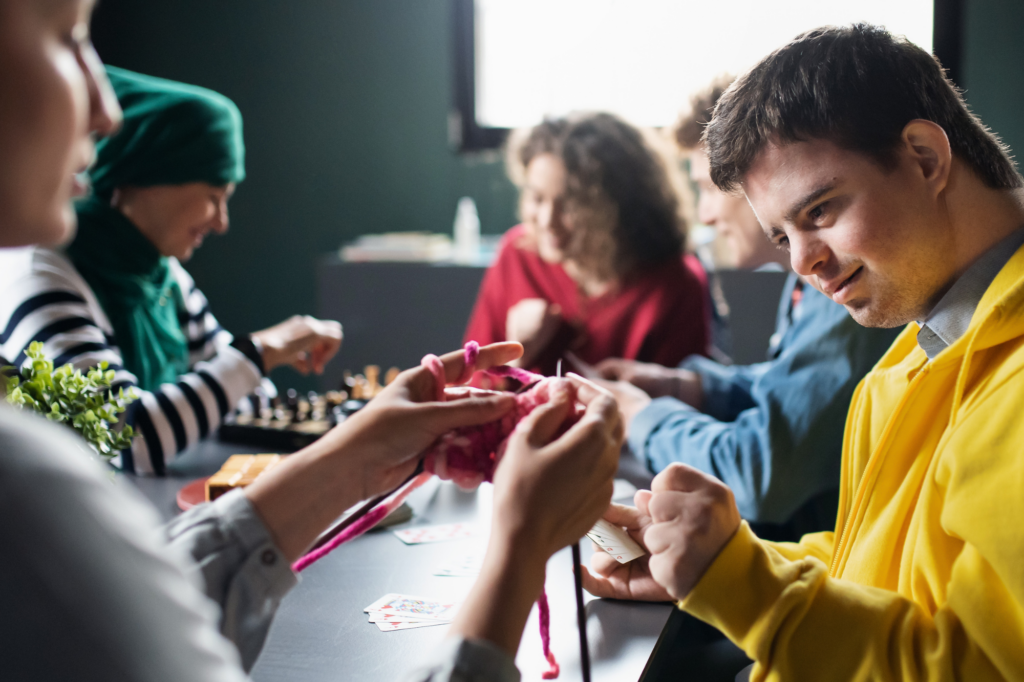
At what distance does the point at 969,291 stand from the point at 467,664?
0.72 meters

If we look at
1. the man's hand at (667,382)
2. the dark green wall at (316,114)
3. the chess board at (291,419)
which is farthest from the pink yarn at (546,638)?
the dark green wall at (316,114)

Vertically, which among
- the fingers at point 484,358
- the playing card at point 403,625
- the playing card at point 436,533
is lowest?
the playing card at point 436,533

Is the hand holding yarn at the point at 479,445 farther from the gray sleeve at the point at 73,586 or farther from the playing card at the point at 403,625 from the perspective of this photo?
the gray sleeve at the point at 73,586

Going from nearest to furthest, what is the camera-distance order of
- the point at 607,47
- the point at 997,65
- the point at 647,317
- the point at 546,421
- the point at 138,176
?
the point at 546,421, the point at 138,176, the point at 647,317, the point at 997,65, the point at 607,47

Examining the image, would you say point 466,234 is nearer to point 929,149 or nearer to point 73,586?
point 929,149

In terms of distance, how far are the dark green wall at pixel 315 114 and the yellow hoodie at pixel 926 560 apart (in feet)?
10.3

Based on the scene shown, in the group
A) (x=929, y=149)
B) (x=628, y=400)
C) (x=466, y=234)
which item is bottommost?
(x=466, y=234)

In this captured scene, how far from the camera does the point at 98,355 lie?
162cm

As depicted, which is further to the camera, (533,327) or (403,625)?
(533,327)

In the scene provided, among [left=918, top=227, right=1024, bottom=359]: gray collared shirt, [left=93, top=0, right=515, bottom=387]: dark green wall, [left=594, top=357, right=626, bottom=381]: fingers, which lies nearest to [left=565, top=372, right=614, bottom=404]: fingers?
[left=918, top=227, right=1024, bottom=359]: gray collared shirt

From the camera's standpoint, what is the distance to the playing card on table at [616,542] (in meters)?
0.98

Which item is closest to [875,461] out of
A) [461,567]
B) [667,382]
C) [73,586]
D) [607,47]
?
[461,567]

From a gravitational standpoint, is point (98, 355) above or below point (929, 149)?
below

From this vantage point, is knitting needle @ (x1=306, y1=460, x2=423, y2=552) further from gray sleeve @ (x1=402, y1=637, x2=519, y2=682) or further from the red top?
the red top
